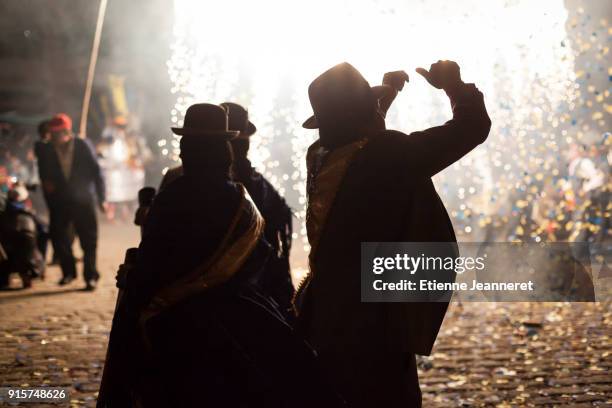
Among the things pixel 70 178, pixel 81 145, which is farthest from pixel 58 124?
pixel 70 178

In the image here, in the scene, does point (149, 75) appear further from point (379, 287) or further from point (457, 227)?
point (379, 287)

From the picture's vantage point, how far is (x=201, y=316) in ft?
12.3

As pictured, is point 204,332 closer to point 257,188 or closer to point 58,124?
point 257,188

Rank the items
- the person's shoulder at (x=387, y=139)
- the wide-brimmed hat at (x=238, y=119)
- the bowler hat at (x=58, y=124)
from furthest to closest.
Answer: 1. the bowler hat at (x=58, y=124)
2. the wide-brimmed hat at (x=238, y=119)
3. the person's shoulder at (x=387, y=139)

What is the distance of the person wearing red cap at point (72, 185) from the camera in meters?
11.0

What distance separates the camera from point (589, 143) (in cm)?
1631

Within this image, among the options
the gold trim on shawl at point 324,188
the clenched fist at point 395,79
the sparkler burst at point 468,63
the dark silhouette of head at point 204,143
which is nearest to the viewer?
the gold trim on shawl at point 324,188

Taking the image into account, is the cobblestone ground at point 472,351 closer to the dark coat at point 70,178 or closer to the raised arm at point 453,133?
the dark coat at point 70,178

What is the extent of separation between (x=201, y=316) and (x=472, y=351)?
4028 millimetres

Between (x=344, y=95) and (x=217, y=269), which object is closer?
(x=344, y=95)

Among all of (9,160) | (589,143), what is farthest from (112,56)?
(589,143)

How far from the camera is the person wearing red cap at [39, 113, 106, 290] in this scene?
36.0 feet

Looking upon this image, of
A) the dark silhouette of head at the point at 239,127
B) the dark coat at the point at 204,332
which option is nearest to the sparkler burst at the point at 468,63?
the dark silhouette of head at the point at 239,127

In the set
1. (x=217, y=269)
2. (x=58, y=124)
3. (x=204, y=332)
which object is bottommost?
(x=204, y=332)
